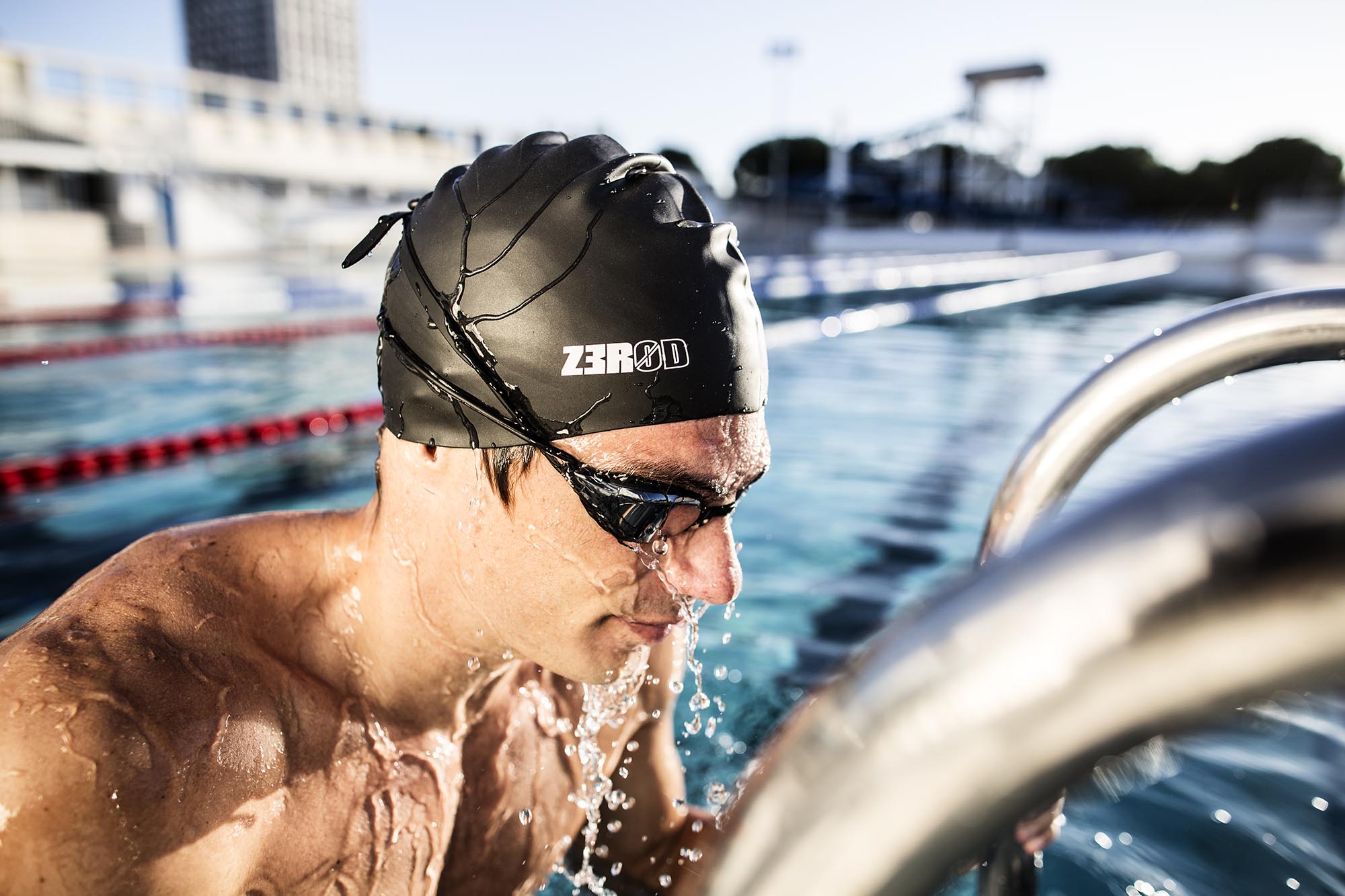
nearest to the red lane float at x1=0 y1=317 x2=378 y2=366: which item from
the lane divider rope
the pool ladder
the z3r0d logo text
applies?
the lane divider rope

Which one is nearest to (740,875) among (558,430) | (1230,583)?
(1230,583)

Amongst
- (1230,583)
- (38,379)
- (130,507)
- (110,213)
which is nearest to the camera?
(1230,583)

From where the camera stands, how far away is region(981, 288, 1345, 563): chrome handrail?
3.84 ft

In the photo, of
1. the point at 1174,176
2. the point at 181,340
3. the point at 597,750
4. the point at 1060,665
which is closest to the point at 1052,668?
the point at 1060,665

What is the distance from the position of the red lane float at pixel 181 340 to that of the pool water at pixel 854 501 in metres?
0.13

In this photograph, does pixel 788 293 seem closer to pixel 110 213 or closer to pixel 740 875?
pixel 740 875

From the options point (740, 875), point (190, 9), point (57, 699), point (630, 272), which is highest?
point (190, 9)

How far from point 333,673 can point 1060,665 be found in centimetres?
150

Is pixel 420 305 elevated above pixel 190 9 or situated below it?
below

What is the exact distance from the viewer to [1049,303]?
1797 centimetres

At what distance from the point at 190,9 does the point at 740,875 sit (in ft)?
498

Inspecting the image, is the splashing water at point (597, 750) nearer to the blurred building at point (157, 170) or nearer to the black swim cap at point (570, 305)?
the black swim cap at point (570, 305)

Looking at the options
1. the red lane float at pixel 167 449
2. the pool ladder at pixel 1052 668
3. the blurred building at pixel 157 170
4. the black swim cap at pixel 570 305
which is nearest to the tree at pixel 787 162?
the blurred building at pixel 157 170

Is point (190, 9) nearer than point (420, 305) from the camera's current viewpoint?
No
